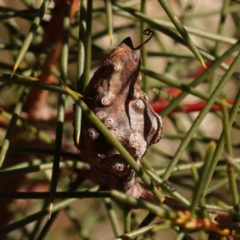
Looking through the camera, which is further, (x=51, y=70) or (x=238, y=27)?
(x=238, y=27)

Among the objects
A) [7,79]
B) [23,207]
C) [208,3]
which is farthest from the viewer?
[208,3]

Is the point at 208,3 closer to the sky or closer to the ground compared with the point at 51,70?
closer to the sky

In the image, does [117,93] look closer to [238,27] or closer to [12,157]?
[12,157]

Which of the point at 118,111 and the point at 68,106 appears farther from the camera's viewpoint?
the point at 68,106

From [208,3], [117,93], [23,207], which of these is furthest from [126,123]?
[208,3]

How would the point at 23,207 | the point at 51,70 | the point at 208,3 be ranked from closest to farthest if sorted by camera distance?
the point at 51,70 → the point at 23,207 → the point at 208,3

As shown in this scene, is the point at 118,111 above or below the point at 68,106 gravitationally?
below

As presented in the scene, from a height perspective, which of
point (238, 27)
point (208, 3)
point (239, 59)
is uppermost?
point (208, 3)
